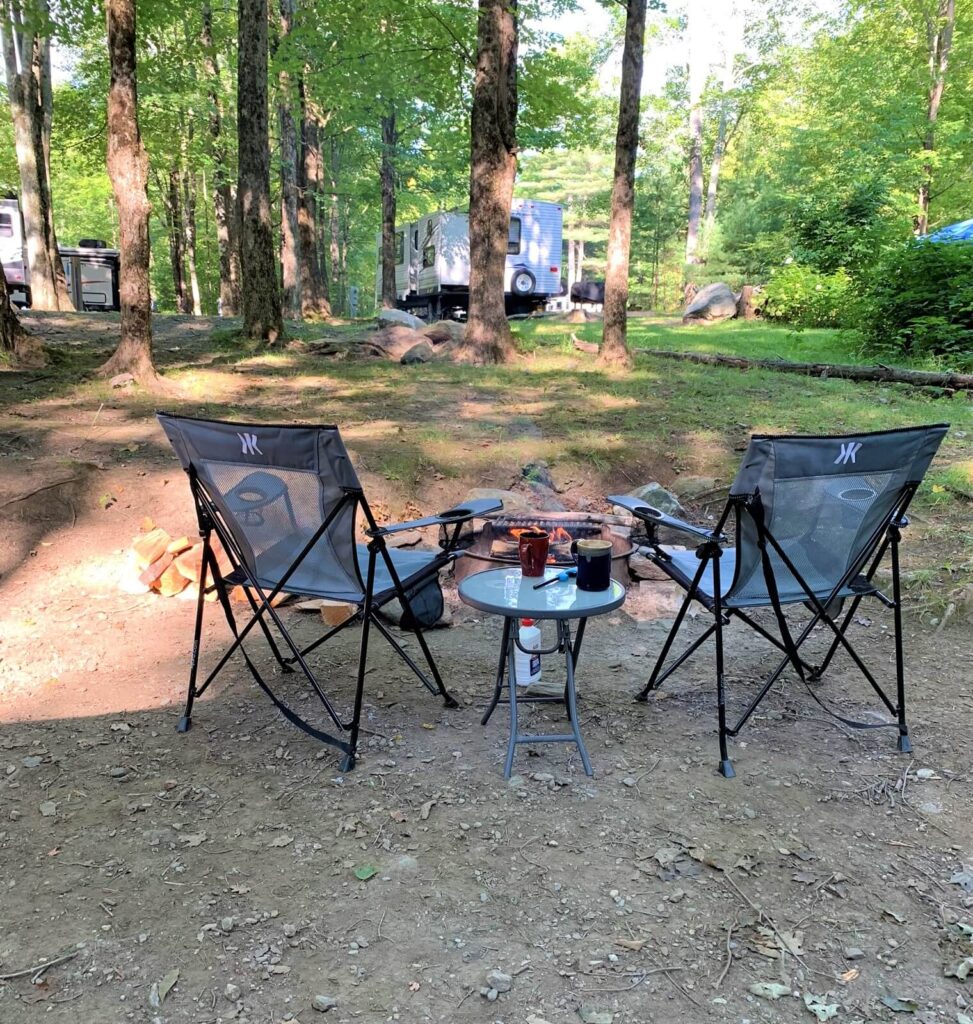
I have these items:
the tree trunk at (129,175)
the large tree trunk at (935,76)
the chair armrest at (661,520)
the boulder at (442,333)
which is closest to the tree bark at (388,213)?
the boulder at (442,333)

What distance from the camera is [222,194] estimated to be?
64.5 feet

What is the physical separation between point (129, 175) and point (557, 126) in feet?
35.7

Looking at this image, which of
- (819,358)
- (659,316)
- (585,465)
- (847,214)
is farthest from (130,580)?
(659,316)

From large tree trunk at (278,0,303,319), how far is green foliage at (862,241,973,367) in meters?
10.2

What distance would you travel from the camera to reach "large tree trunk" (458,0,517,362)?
8.76 meters

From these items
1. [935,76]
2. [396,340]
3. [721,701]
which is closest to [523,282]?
[396,340]

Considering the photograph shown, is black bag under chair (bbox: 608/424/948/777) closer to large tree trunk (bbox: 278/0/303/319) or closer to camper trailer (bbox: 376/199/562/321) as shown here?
large tree trunk (bbox: 278/0/303/319)

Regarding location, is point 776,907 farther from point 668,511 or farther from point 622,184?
point 622,184

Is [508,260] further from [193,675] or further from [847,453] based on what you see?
[193,675]

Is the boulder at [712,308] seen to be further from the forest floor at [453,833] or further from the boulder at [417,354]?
the forest floor at [453,833]

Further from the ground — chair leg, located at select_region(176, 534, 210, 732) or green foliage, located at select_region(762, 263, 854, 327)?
green foliage, located at select_region(762, 263, 854, 327)

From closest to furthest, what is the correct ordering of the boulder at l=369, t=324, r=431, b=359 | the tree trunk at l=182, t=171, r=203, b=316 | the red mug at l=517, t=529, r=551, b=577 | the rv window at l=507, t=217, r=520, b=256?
the red mug at l=517, t=529, r=551, b=577
the boulder at l=369, t=324, r=431, b=359
the rv window at l=507, t=217, r=520, b=256
the tree trunk at l=182, t=171, r=203, b=316

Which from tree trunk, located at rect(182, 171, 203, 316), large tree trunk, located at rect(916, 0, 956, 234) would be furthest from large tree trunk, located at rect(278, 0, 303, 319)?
large tree trunk, located at rect(916, 0, 956, 234)

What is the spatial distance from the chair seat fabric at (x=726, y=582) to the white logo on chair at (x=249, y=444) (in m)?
1.53
